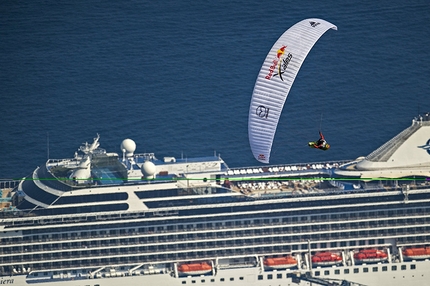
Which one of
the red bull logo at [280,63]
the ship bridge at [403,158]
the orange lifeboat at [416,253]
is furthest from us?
the ship bridge at [403,158]

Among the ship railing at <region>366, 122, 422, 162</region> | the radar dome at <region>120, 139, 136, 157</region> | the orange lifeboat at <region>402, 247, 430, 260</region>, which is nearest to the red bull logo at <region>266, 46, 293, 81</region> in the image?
the ship railing at <region>366, 122, 422, 162</region>

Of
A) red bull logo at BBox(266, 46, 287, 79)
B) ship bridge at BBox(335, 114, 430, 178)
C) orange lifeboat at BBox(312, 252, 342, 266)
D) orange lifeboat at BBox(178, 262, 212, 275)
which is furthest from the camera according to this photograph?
ship bridge at BBox(335, 114, 430, 178)

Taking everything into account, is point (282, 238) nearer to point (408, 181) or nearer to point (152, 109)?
point (408, 181)

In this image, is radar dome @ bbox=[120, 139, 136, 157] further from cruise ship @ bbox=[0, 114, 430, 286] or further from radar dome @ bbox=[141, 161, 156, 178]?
radar dome @ bbox=[141, 161, 156, 178]

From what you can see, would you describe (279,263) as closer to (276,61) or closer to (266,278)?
(266,278)

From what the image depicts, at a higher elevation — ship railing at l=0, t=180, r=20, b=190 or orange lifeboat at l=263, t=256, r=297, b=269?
ship railing at l=0, t=180, r=20, b=190

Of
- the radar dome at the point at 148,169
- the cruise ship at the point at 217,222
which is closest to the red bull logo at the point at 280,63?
the cruise ship at the point at 217,222

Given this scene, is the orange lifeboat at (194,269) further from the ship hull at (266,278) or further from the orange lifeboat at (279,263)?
the orange lifeboat at (279,263)
